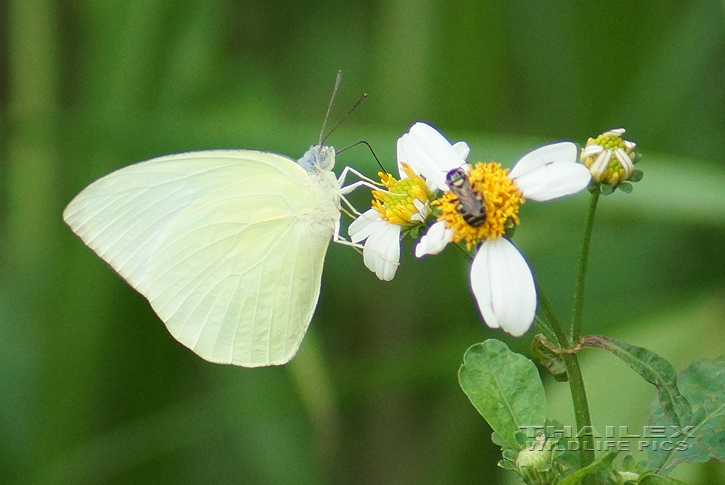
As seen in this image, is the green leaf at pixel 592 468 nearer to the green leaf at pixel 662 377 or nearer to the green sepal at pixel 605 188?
the green leaf at pixel 662 377

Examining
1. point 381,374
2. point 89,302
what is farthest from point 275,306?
point 89,302

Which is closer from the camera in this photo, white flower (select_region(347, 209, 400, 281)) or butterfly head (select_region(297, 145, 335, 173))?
white flower (select_region(347, 209, 400, 281))

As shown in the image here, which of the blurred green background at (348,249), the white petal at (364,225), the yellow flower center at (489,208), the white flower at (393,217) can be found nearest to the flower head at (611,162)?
the yellow flower center at (489,208)

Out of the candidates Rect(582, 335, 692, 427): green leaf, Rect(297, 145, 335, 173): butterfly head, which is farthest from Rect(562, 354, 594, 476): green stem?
Rect(297, 145, 335, 173): butterfly head

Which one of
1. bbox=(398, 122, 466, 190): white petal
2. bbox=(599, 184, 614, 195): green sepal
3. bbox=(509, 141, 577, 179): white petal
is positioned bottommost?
bbox=(398, 122, 466, 190): white petal

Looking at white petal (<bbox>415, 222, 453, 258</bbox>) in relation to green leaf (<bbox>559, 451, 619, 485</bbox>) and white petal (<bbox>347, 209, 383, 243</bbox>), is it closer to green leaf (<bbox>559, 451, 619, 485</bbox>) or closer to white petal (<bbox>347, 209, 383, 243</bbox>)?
white petal (<bbox>347, 209, 383, 243</bbox>)

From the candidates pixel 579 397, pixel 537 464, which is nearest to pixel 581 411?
pixel 579 397

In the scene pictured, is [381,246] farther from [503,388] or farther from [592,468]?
[592,468]
